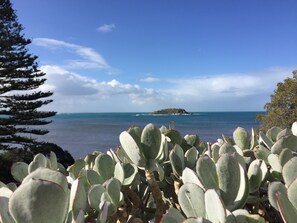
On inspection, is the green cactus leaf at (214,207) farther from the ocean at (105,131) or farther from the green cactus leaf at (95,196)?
the ocean at (105,131)

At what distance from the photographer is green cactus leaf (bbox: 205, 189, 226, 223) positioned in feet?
1.91

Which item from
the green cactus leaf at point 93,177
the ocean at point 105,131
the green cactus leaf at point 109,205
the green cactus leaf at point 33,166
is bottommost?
the ocean at point 105,131

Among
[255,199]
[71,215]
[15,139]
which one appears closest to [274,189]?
[255,199]

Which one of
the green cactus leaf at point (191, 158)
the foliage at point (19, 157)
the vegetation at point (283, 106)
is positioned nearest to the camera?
the green cactus leaf at point (191, 158)

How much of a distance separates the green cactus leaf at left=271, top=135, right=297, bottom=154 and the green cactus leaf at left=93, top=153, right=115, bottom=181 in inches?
18.8

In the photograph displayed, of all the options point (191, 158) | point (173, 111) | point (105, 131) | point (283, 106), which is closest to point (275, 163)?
point (191, 158)

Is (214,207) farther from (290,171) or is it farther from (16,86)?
(16,86)

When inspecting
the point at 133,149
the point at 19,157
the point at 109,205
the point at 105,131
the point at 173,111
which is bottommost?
the point at 105,131

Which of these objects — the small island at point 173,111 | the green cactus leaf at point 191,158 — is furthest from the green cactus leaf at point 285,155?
the small island at point 173,111

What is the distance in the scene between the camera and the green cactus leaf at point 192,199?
657mm

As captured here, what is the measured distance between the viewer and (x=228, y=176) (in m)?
0.74

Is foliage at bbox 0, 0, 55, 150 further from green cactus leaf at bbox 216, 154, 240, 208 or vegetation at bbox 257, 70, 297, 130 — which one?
green cactus leaf at bbox 216, 154, 240, 208

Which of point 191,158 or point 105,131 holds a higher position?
point 191,158

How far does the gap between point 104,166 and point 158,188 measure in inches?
6.7
